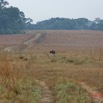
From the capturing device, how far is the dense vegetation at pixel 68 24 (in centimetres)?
9686

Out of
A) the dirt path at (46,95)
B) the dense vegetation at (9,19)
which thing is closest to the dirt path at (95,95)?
the dirt path at (46,95)

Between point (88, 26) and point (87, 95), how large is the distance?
314 feet

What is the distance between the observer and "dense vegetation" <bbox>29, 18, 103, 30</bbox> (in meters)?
96.9

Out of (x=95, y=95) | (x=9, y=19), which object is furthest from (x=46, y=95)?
(x=9, y=19)

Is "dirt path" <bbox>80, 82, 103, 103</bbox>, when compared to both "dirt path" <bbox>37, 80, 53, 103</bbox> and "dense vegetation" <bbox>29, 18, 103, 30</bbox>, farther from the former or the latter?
"dense vegetation" <bbox>29, 18, 103, 30</bbox>

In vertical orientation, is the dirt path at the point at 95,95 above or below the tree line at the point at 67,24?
above

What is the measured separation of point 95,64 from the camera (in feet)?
70.6

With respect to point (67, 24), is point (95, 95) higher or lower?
higher

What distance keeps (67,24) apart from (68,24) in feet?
0.81

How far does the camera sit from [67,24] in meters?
97.4

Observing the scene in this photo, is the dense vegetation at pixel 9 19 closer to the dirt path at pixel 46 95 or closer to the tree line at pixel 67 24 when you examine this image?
the tree line at pixel 67 24

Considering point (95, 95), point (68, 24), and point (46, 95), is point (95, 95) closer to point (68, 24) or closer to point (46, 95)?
point (46, 95)

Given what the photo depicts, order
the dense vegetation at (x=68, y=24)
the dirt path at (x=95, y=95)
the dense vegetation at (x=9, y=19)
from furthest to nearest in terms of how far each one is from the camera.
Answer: the dense vegetation at (x=68, y=24)
the dense vegetation at (x=9, y=19)
the dirt path at (x=95, y=95)

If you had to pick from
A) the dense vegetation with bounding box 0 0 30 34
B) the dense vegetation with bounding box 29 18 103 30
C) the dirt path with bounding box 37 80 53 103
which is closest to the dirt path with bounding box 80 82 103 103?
the dirt path with bounding box 37 80 53 103
